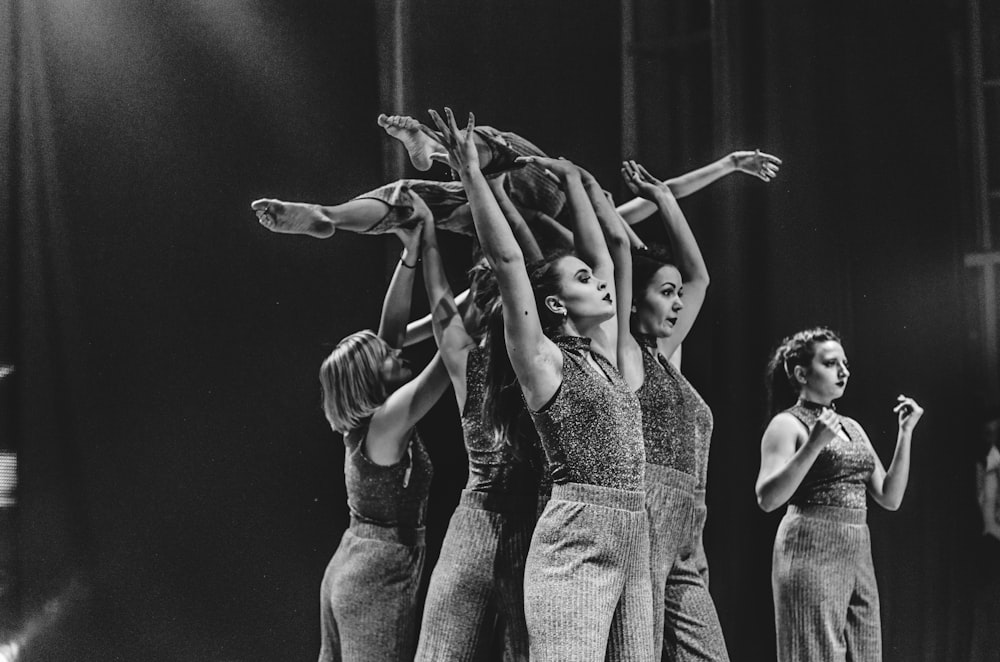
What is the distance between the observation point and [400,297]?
3529 mm

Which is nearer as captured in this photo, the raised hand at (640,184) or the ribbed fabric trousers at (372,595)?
the ribbed fabric trousers at (372,595)

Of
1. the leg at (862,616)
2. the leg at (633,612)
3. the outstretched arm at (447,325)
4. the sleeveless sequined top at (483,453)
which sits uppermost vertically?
the outstretched arm at (447,325)

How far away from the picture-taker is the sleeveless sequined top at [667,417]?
328 centimetres

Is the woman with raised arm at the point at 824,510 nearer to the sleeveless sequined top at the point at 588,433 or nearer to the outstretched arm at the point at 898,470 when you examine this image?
the outstretched arm at the point at 898,470

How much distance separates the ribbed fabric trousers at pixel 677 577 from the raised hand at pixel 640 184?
911 mm

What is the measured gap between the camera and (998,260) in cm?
420

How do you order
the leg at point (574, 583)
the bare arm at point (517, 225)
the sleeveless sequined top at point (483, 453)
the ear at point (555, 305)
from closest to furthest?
the leg at point (574, 583)
the ear at point (555, 305)
the sleeveless sequined top at point (483, 453)
the bare arm at point (517, 225)

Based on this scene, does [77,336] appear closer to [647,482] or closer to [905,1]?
[647,482]

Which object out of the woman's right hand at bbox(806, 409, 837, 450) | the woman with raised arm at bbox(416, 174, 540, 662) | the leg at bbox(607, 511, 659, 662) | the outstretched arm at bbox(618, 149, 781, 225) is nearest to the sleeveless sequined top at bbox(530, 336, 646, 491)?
the leg at bbox(607, 511, 659, 662)

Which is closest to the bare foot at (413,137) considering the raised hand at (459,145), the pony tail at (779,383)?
the raised hand at (459,145)

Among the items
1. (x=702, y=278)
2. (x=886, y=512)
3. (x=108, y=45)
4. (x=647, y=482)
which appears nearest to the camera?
(x=647, y=482)

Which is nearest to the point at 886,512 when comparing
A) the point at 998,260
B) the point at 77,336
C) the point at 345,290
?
the point at 998,260

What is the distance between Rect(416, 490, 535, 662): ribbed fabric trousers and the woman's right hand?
1.00 m

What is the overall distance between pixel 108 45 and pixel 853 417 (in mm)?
3032
